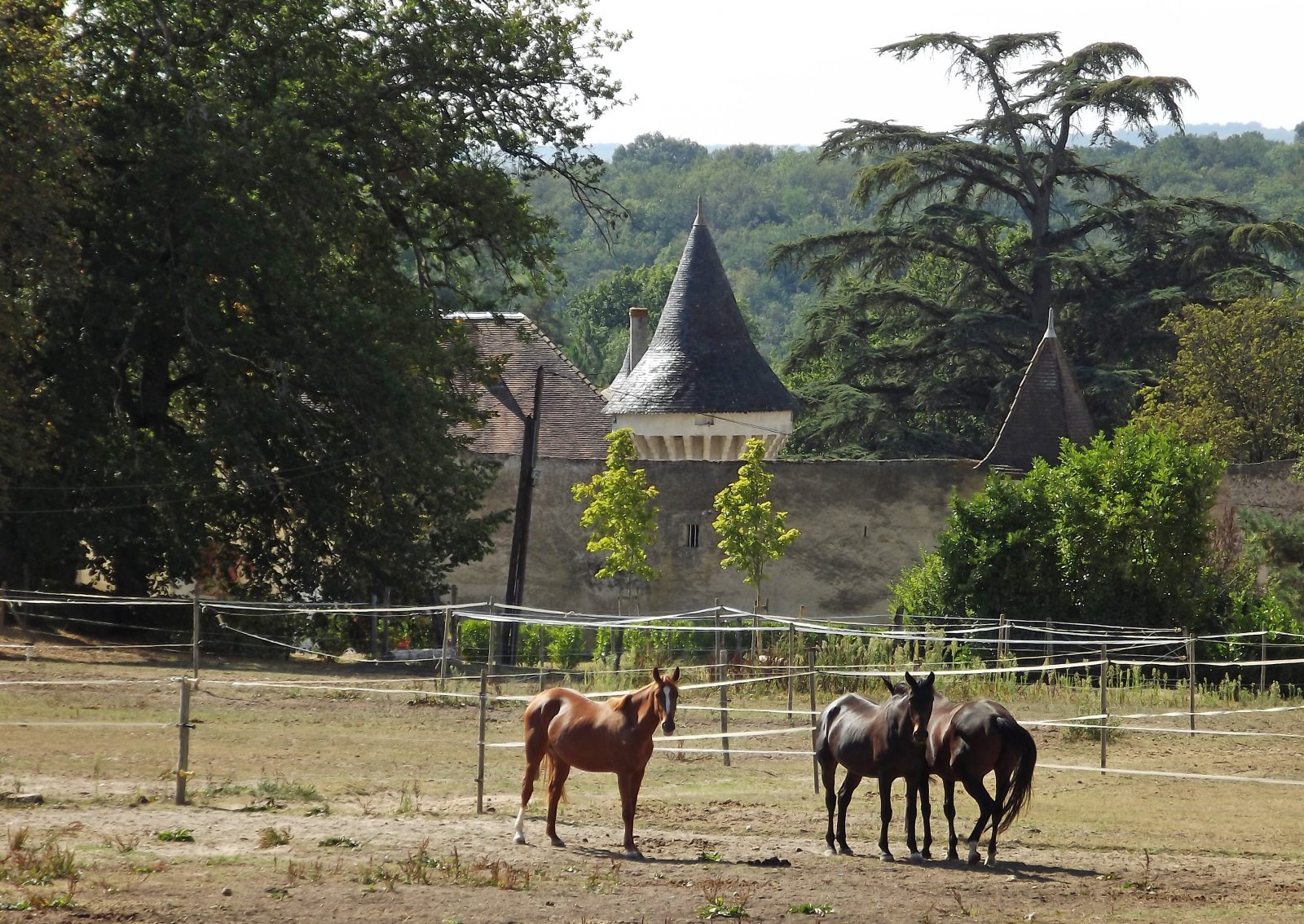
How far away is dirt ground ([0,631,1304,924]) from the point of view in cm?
793

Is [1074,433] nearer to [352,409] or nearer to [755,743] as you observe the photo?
[352,409]

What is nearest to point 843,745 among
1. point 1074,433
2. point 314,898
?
point 314,898

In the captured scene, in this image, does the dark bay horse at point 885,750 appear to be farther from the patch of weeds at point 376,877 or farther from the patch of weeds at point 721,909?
the patch of weeds at point 376,877

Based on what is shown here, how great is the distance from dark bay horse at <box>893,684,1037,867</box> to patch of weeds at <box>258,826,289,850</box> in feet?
12.2

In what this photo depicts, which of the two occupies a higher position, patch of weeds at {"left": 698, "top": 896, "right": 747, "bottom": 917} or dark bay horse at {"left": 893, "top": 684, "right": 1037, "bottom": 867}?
dark bay horse at {"left": 893, "top": 684, "right": 1037, "bottom": 867}

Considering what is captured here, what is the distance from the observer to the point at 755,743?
15.6 meters

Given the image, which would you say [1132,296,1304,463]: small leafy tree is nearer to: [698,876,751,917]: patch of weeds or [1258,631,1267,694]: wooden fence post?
[1258,631,1267,694]: wooden fence post

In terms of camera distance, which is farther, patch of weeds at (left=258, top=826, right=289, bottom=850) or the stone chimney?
the stone chimney

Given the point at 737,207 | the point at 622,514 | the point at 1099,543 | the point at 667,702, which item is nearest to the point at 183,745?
the point at 667,702

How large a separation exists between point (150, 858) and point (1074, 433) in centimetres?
2691

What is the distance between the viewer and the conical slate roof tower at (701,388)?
1374 inches

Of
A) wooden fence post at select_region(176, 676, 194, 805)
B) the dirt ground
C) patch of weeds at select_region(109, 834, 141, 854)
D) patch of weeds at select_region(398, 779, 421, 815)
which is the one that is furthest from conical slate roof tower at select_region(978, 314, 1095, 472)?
patch of weeds at select_region(109, 834, 141, 854)

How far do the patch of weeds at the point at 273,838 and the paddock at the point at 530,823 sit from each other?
0.6 inches

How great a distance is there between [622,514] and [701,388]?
7.28m
